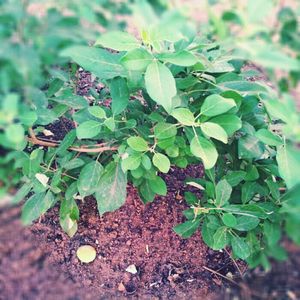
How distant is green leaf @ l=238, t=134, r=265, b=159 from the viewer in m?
1.43

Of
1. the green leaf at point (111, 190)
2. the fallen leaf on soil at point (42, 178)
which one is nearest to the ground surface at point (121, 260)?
the fallen leaf on soil at point (42, 178)

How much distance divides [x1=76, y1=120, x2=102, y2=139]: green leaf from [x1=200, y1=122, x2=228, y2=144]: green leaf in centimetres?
31

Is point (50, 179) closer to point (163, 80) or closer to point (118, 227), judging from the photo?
point (118, 227)

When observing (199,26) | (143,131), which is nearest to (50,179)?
(143,131)

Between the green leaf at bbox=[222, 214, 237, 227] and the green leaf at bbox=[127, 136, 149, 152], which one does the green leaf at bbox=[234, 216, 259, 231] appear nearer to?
the green leaf at bbox=[222, 214, 237, 227]

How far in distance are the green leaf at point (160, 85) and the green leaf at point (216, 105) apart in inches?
5.5

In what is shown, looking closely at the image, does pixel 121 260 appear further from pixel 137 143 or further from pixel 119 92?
pixel 119 92

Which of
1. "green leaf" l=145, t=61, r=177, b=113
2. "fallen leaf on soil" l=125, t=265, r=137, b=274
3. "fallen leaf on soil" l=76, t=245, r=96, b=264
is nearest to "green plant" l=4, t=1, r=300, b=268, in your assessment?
"green leaf" l=145, t=61, r=177, b=113

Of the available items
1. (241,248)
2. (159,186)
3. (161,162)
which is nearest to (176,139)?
(161,162)

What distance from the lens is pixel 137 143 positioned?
4.63 feet

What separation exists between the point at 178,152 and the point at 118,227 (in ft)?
1.91

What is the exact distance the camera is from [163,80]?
1.21 metres

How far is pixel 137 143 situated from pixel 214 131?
24 centimetres

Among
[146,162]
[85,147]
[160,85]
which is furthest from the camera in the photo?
[85,147]
